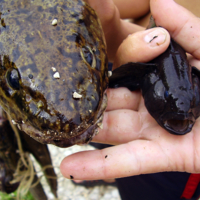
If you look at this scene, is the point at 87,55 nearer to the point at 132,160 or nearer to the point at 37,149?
the point at 132,160

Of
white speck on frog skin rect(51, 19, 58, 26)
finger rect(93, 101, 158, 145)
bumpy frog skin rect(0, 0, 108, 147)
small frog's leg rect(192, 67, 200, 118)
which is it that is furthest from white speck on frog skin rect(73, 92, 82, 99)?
small frog's leg rect(192, 67, 200, 118)

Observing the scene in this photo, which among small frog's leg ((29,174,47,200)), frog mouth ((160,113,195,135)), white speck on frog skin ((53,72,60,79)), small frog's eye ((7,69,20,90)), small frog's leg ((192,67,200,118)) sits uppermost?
white speck on frog skin ((53,72,60,79))

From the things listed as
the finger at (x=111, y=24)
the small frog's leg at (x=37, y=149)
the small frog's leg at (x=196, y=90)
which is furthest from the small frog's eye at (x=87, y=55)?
the small frog's leg at (x=37, y=149)

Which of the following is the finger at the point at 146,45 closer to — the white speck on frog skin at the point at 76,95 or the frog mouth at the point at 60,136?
the frog mouth at the point at 60,136

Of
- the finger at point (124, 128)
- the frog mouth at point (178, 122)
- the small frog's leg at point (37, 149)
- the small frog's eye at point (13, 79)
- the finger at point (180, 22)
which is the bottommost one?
the small frog's leg at point (37, 149)

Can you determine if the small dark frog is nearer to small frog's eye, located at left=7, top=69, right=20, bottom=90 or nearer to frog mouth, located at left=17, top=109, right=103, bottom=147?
frog mouth, located at left=17, top=109, right=103, bottom=147

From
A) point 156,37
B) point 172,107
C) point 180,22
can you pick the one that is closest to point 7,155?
point 172,107

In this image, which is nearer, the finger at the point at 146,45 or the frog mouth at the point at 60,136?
the frog mouth at the point at 60,136
